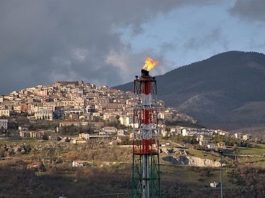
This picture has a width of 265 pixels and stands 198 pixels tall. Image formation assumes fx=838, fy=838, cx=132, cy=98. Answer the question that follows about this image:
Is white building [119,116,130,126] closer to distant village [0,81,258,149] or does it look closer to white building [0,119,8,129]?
distant village [0,81,258,149]

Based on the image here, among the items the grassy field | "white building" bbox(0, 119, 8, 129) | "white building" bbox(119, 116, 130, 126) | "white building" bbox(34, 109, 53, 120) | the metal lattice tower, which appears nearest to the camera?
the metal lattice tower

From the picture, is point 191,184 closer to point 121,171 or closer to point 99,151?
point 121,171

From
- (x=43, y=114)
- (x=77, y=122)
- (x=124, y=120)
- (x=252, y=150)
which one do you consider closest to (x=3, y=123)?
(x=77, y=122)

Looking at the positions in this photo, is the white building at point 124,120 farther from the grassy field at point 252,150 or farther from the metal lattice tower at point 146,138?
the metal lattice tower at point 146,138

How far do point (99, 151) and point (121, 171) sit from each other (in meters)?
15.3

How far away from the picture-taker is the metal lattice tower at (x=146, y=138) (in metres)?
47.7

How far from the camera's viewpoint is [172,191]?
305ft

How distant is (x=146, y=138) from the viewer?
1870 inches

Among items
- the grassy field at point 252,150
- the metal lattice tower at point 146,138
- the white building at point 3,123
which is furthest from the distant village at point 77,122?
the metal lattice tower at point 146,138

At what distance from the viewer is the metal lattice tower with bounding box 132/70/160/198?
47.7 meters

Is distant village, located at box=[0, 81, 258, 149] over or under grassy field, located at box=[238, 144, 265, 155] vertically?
over

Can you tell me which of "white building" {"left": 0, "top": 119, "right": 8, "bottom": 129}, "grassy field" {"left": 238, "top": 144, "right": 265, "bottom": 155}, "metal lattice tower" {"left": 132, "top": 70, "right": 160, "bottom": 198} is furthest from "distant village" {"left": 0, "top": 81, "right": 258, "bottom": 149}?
"metal lattice tower" {"left": 132, "top": 70, "right": 160, "bottom": 198}

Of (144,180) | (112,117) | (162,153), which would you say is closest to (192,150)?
(162,153)

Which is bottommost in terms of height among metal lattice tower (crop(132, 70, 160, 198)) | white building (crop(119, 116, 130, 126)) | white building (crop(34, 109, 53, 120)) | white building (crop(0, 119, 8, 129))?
metal lattice tower (crop(132, 70, 160, 198))
